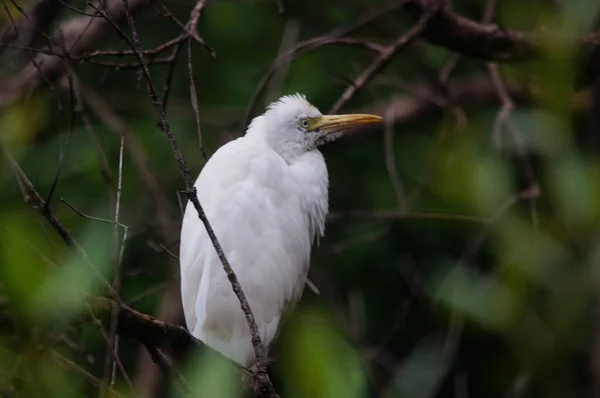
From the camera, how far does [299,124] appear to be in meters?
3.08

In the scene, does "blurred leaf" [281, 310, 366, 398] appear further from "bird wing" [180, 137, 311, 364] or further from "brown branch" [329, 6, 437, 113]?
"brown branch" [329, 6, 437, 113]

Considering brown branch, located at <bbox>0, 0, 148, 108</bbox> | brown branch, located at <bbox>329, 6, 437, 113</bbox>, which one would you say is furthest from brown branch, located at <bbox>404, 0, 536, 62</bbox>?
brown branch, located at <bbox>0, 0, 148, 108</bbox>

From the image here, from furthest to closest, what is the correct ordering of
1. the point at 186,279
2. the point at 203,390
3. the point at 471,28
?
the point at 471,28, the point at 186,279, the point at 203,390

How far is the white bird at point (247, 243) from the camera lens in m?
2.60

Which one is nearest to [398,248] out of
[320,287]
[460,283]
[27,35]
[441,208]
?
[320,287]

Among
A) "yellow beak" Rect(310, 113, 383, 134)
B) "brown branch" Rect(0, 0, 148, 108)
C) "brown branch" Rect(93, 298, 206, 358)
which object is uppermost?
"brown branch" Rect(0, 0, 148, 108)

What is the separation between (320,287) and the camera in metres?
4.02

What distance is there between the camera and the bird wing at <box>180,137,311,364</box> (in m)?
2.60

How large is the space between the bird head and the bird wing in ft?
0.90

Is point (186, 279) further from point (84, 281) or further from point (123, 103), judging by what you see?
point (123, 103)

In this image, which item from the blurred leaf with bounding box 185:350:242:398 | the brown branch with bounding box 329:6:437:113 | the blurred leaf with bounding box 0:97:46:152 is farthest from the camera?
the brown branch with bounding box 329:6:437:113

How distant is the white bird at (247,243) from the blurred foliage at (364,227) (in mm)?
170

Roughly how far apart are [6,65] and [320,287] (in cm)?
150

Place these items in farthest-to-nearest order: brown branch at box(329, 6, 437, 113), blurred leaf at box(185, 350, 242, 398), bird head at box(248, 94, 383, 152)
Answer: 1. bird head at box(248, 94, 383, 152)
2. brown branch at box(329, 6, 437, 113)
3. blurred leaf at box(185, 350, 242, 398)
